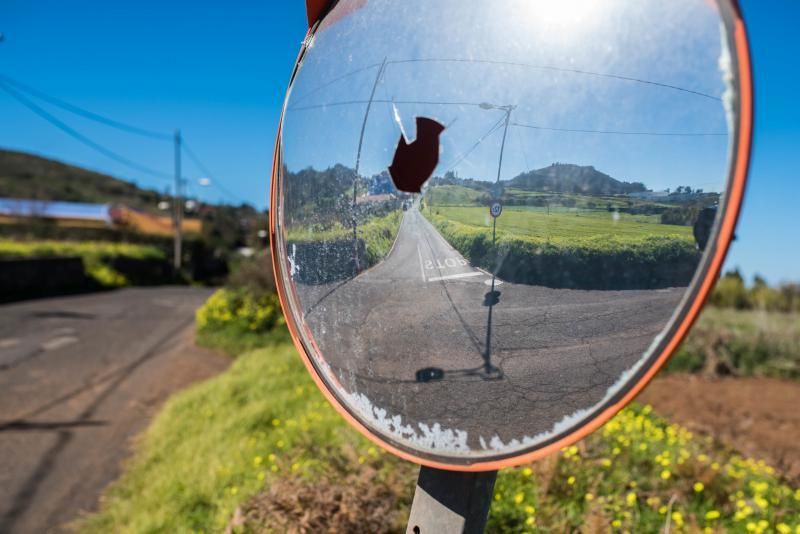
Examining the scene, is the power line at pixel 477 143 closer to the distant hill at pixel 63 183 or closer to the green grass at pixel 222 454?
the green grass at pixel 222 454

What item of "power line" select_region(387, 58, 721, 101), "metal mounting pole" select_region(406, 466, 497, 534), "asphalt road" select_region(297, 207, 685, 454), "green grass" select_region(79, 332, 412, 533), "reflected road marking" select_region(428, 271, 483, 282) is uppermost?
"power line" select_region(387, 58, 721, 101)

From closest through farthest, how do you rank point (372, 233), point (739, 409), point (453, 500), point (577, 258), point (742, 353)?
point (577, 258)
point (372, 233)
point (453, 500)
point (739, 409)
point (742, 353)

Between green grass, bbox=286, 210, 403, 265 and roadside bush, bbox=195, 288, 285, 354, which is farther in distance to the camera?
roadside bush, bbox=195, 288, 285, 354

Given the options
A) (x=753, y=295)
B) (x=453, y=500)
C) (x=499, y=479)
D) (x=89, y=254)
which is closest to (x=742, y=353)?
(x=753, y=295)

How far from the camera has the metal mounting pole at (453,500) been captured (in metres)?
1.25

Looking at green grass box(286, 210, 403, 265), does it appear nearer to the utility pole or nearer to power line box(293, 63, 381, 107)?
power line box(293, 63, 381, 107)

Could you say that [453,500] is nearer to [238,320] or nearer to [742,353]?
[238,320]

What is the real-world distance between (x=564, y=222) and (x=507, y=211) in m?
0.10

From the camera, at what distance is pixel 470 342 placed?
41.5 inches

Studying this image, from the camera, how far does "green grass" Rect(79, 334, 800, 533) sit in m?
2.84

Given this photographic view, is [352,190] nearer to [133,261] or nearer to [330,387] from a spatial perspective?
[330,387]

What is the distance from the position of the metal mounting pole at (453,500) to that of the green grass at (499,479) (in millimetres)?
1418

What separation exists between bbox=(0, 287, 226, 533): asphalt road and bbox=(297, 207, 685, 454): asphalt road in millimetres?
3919

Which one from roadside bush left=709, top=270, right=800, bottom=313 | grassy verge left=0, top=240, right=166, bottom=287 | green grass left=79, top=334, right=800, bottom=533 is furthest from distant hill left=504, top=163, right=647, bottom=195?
grassy verge left=0, top=240, right=166, bottom=287
